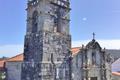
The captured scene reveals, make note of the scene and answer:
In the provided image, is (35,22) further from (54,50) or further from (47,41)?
(54,50)

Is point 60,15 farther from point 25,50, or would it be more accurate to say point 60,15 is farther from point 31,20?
point 25,50

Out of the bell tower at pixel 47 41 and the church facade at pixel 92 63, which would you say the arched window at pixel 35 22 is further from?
the church facade at pixel 92 63

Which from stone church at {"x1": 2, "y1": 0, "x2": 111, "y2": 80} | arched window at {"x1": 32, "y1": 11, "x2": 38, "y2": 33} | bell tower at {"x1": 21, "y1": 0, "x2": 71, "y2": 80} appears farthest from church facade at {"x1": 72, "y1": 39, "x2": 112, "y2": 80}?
arched window at {"x1": 32, "y1": 11, "x2": 38, "y2": 33}

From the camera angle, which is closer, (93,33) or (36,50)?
(36,50)

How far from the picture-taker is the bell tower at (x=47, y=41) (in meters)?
23.2

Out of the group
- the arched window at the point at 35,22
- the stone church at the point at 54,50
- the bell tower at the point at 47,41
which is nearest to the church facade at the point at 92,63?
the stone church at the point at 54,50

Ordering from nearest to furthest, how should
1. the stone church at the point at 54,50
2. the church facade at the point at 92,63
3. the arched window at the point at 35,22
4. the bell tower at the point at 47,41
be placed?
the bell tower at the point at 47,41 → the stone church at the point at 54,50 → the arched window at the point at 35,22 → the church facade at the point at 92,63

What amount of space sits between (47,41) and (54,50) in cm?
148

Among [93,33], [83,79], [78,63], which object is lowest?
[83,79]

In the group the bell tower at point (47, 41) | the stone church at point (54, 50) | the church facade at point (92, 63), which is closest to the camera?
the bell tower at point (47, 41)

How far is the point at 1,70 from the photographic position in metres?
34.4

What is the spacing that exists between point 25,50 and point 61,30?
5.46 meters

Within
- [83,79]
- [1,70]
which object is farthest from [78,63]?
[1,70]

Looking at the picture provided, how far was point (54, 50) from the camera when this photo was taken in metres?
24.0
